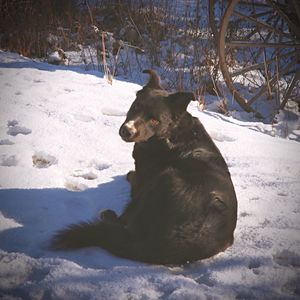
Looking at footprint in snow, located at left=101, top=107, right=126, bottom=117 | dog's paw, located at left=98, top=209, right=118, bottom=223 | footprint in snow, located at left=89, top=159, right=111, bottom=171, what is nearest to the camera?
dog's paw, located at left=98, top=209, right=118, bottom=223

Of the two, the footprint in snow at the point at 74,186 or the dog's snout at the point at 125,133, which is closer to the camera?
the dog's snout at the point at 125,133

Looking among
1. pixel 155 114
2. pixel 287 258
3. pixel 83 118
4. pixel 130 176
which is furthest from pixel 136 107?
pixel 287 258

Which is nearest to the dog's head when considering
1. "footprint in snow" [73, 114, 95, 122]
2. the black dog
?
the black dog

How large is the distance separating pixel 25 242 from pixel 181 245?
97 cm

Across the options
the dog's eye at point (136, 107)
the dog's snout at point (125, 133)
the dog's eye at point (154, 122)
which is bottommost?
the dog's snout at point (125, 133)

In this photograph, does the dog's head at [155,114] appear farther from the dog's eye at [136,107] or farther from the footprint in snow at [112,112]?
the footprint in snow at [112,112]

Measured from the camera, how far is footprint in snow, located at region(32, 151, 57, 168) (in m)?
3.10

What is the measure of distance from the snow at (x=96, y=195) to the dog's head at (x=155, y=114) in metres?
0.65

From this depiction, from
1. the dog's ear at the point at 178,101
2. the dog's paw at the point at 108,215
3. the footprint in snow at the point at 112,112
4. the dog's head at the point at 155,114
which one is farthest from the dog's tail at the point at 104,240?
the footprint in snow at the point at 112,112

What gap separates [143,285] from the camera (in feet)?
5.99

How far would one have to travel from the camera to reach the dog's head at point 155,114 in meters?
2.57

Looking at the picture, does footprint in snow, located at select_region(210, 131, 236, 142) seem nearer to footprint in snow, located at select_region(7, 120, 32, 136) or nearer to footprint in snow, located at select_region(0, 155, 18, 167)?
footprint in snow, located at select_region(7, 120, 32, 136)

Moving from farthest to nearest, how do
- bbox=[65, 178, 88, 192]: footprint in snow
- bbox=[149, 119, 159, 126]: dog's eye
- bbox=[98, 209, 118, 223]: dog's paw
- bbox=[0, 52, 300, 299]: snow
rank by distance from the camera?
bbox=[65, 178, 88, 192]: footprint in snow < bbox=[149, 119, 159, 126]: dog's eye < bbox=[98, 209, 118, 223]: dog's paw < bbox=[0, 52, 300, 299]: snow

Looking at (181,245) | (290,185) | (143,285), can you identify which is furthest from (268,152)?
(143,285)
